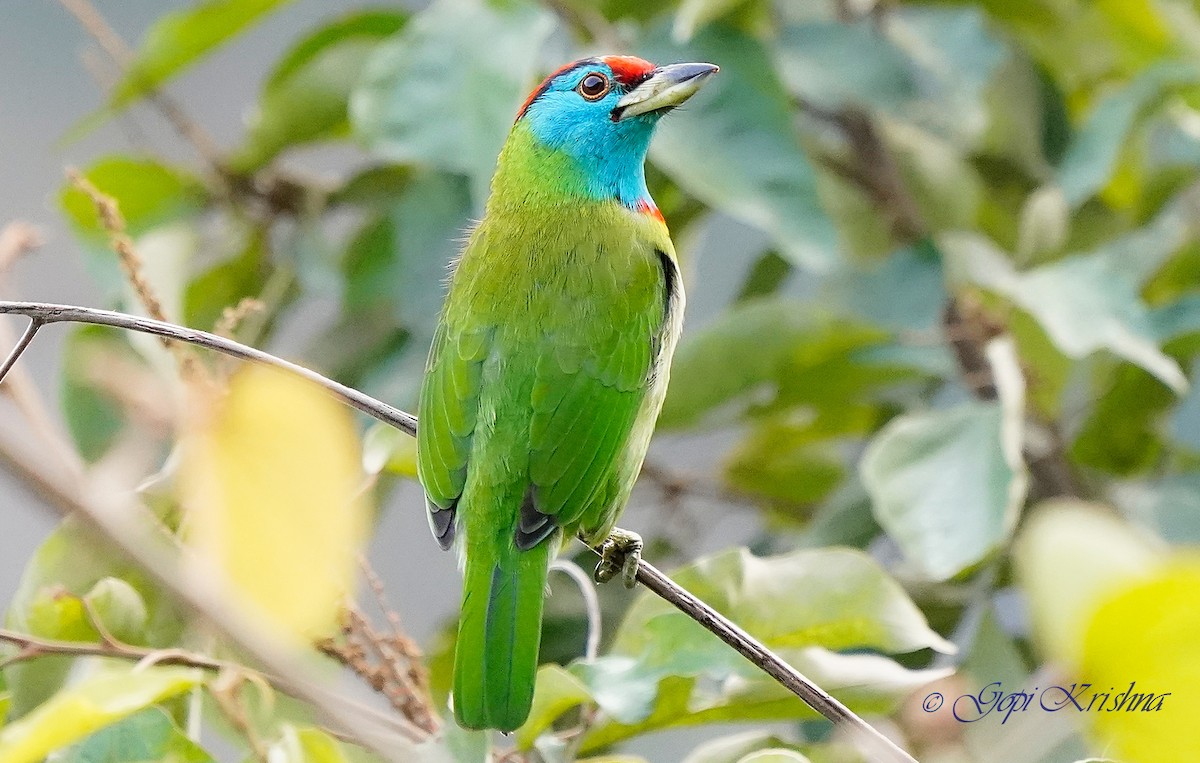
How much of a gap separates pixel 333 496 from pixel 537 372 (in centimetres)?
126

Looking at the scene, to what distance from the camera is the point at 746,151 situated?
2.47 meters

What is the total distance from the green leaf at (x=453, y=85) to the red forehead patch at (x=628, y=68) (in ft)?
0.44

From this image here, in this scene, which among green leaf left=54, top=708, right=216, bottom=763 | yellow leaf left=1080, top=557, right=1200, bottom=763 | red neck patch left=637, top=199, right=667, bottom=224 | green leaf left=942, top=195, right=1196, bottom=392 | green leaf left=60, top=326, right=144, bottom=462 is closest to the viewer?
yellow leaf left=1080, top=557, right=1200, bottom=763

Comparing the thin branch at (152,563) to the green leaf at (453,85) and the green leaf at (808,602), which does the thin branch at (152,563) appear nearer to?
the green leaf at (808,602)

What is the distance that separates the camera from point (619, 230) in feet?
7.10

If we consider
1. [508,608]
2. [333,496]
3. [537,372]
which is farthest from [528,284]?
[333,496]

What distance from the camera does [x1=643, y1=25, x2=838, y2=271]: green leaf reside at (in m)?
2.39

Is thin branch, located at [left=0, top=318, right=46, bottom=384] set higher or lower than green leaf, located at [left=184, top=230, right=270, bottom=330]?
higher

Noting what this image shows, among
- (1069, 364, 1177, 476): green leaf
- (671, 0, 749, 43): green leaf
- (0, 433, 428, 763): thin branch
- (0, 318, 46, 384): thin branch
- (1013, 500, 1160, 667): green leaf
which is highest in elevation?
(0, 433, 428, 763): thin branch

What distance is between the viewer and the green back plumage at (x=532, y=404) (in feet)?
5.64

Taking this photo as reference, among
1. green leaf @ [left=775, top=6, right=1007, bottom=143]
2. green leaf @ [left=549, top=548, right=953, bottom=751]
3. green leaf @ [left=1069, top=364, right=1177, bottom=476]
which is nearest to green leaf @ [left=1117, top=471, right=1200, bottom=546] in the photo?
green leaf @ [left=1069, top=364, right=1177, bottom=476]

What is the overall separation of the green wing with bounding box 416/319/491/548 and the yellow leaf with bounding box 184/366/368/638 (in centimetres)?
112

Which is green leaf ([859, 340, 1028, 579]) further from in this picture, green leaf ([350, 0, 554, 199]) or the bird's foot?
green leaf ([350, 0, 554, 199])

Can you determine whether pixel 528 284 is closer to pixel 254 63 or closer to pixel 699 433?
pixel 699 433
